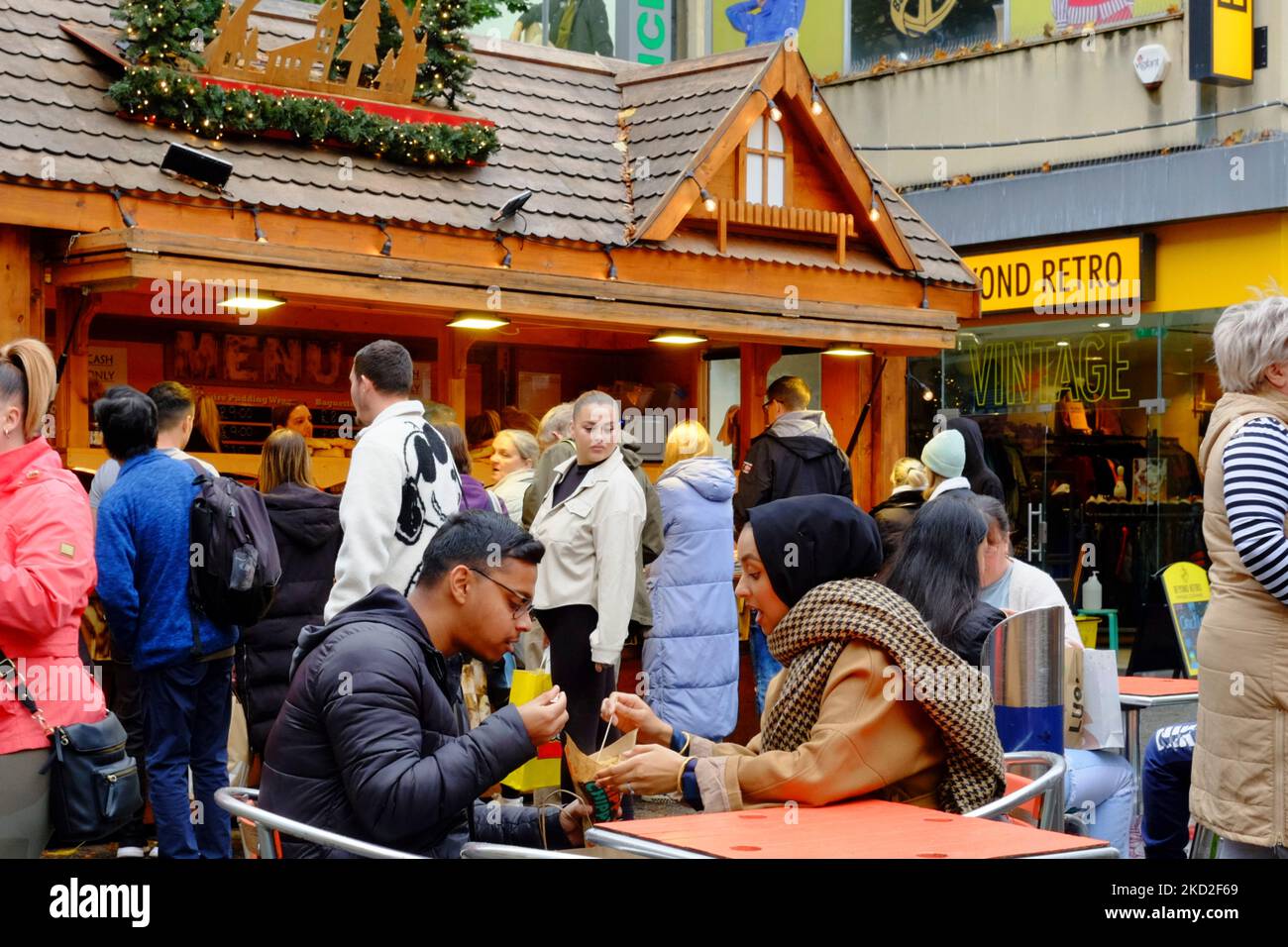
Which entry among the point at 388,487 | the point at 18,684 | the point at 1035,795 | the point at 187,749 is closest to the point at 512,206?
the point at 388,487

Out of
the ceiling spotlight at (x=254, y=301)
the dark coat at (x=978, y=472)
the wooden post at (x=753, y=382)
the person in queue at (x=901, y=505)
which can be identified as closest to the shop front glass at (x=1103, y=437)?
the wooden post at (x=753, y=382)

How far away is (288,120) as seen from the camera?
9.94 meters

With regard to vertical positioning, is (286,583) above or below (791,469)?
below

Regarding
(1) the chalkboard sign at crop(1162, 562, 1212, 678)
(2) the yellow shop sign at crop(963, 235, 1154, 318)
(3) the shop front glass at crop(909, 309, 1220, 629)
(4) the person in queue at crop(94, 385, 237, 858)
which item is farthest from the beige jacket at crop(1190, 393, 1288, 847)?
(2) the yellow shop sign at crop(963, 235, 1154, 318)

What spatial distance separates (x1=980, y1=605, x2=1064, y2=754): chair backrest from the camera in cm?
530

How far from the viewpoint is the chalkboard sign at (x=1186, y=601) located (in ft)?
33.2

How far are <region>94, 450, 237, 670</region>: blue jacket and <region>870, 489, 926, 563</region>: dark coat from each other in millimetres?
3368

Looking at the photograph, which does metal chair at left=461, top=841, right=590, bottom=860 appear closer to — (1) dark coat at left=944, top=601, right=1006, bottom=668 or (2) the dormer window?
(1) dark coat at left=944, top=601, right=1006, bottom=668

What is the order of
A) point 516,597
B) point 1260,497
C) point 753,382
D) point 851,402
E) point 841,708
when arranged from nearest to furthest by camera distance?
point 841,708, point 516,597, point 1260,497, point 753,382, point 851,402

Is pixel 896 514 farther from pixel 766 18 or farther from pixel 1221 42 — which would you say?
pixel 766 18

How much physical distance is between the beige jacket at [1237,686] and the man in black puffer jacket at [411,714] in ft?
6.68

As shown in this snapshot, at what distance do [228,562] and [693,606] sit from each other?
279cm

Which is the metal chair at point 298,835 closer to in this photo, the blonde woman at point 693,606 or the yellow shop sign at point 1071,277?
the blonde woman at point 693,606

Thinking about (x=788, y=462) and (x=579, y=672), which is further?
(x=788, y=462)
